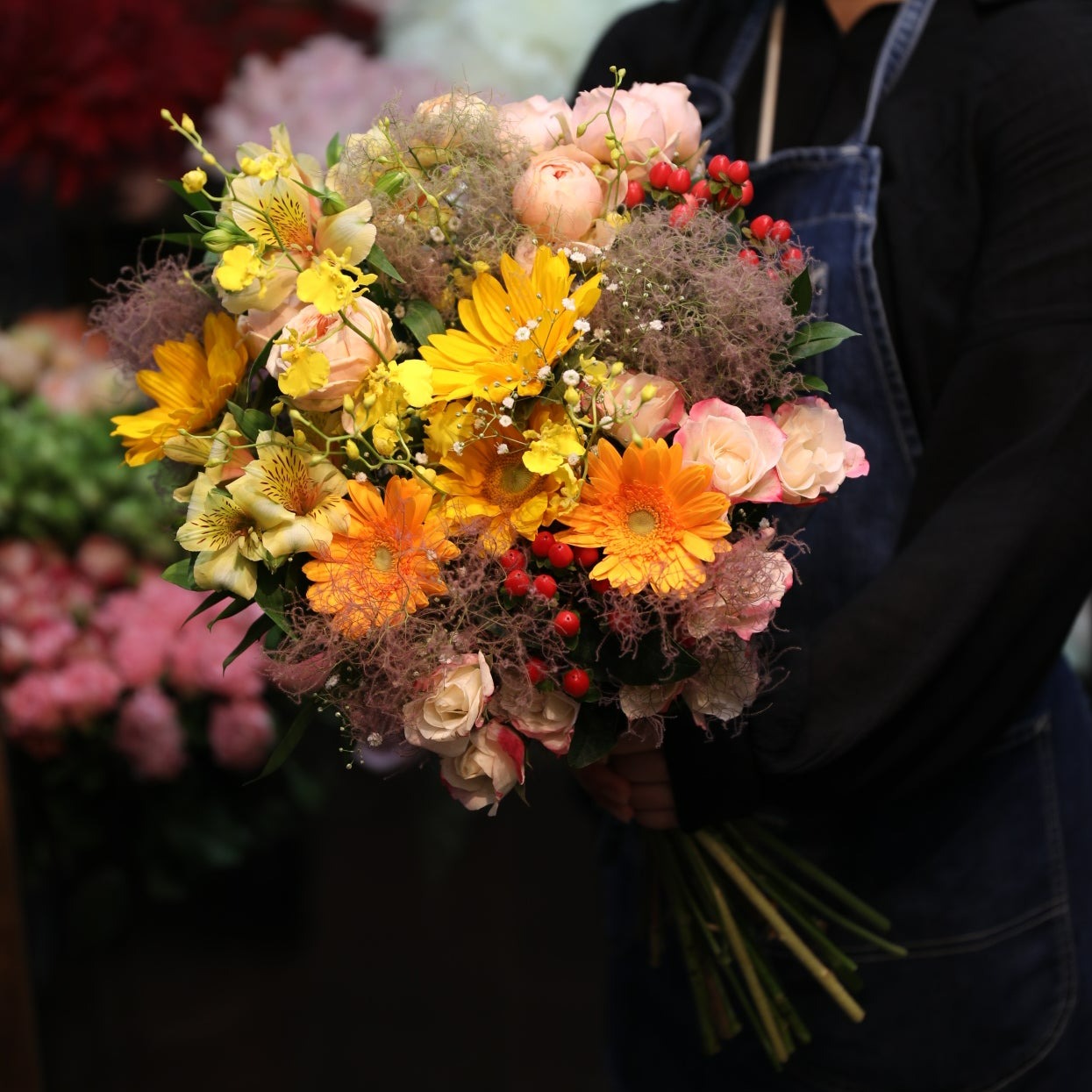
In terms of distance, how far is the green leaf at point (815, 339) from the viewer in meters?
0.70

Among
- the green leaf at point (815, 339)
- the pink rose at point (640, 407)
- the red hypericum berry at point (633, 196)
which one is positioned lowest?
the pink rose at point (640, 407)

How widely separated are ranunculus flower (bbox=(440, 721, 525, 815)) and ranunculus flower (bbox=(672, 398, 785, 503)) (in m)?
0.19

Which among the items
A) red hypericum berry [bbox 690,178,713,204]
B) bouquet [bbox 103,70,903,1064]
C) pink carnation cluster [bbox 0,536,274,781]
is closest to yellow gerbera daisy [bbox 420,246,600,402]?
bouquet [bbox 103,70,903,1064]

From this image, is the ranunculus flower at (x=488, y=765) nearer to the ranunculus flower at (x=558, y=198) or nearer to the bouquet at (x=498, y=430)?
the bouquet at (x=498, y=430)

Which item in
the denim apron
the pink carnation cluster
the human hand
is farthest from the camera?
the pink carnation cluster

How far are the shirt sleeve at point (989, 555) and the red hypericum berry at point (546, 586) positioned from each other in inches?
8.2

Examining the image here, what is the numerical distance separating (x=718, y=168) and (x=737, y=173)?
0.01m

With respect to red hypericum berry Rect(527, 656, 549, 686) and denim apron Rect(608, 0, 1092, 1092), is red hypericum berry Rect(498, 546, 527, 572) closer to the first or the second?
red hypericum berry Rect(527, 656, 549, 686)

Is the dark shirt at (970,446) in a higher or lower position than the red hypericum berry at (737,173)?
lower

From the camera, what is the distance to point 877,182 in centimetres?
93

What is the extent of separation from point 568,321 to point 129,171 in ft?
3.52

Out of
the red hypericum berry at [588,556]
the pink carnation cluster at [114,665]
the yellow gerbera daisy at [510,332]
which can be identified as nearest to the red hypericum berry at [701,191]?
the yellow gerbera daisy at [510,332]

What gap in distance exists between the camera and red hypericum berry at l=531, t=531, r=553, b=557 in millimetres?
642

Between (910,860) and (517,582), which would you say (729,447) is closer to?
(517,582)
